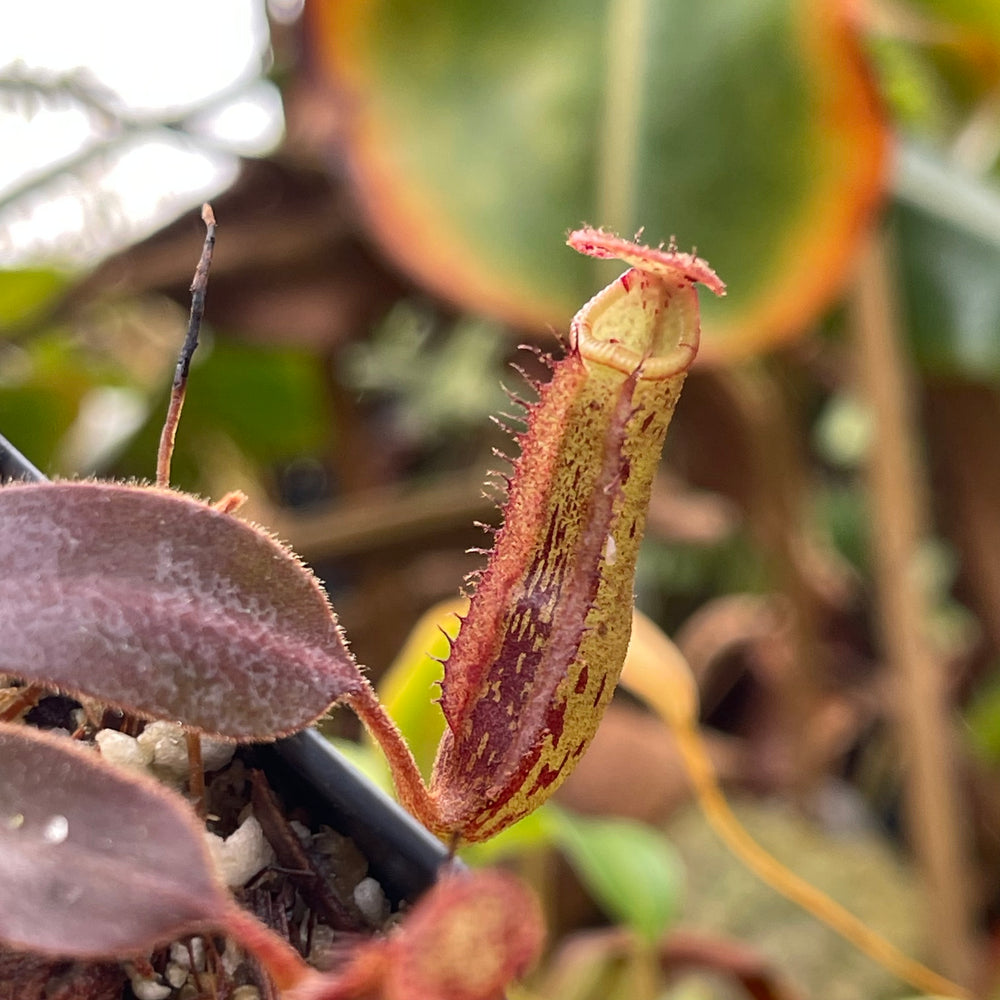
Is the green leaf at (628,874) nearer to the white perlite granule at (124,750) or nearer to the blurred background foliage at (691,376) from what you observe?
the blurred background foliage at (691,376)

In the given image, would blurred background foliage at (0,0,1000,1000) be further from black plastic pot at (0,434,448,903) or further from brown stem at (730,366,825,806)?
black plastic pot at (0,434,448,903)

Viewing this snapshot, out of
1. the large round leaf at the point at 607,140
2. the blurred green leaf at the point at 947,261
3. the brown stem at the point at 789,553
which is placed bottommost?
the brown stem at the point at 789,553

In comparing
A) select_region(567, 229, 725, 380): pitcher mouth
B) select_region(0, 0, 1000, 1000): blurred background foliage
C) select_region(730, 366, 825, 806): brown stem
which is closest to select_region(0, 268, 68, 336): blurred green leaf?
select_region(0, 0, 1000, 1000): blurred background foliage

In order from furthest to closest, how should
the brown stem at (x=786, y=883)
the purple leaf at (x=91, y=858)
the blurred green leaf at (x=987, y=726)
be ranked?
the blurred green leaf at (x=987, y=726), the brown stem at (x=786, y=883), the purple leaf at (x=91, y=858)

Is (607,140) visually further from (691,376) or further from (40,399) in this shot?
(40,399)

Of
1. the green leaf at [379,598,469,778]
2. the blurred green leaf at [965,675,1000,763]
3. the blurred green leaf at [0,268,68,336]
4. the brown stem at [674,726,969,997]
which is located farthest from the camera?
the blurred green leaf at [965,675,1000,763]

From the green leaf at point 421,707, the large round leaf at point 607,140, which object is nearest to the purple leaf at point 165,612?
the green leaf at point 421,707
